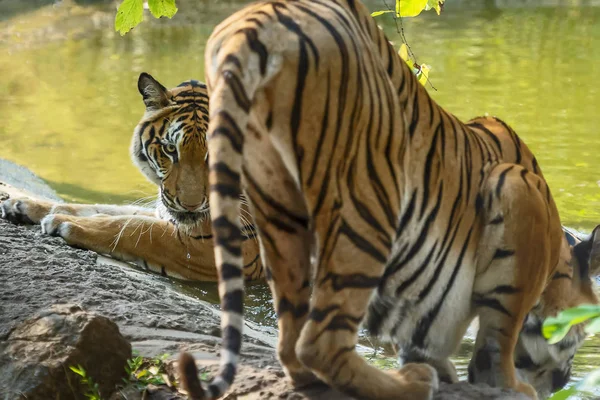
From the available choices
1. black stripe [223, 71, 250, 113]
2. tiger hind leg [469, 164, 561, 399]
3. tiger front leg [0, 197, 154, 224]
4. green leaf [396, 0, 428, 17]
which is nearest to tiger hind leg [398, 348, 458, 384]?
tiger hind leg [469, 164, 561, 399]

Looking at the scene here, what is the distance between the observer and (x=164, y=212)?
559 cm

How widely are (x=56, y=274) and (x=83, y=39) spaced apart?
1205 centimetres

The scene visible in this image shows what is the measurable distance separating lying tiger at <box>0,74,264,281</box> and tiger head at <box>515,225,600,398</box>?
2044 millimetres

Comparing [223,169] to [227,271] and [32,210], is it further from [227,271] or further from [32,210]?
[32,210]

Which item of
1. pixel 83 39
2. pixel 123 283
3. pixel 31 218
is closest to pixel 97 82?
pixel 83 39

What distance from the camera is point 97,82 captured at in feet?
40.3

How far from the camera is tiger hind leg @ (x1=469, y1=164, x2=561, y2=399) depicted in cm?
317

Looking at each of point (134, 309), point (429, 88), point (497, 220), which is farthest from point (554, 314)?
point (429, 88)

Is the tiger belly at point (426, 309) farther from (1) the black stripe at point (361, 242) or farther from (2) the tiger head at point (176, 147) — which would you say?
(2) the tiger head at point (176, 147)

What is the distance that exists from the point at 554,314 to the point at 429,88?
24.8 ft

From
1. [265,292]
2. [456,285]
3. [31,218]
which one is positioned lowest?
[265,292]

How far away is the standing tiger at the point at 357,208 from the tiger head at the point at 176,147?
6.47ft

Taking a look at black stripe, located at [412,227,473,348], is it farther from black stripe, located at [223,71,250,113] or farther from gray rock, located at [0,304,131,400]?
black stripe, located at [223,71,250,113]

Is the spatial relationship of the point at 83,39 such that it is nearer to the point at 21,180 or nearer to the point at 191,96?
the point at 21,180
